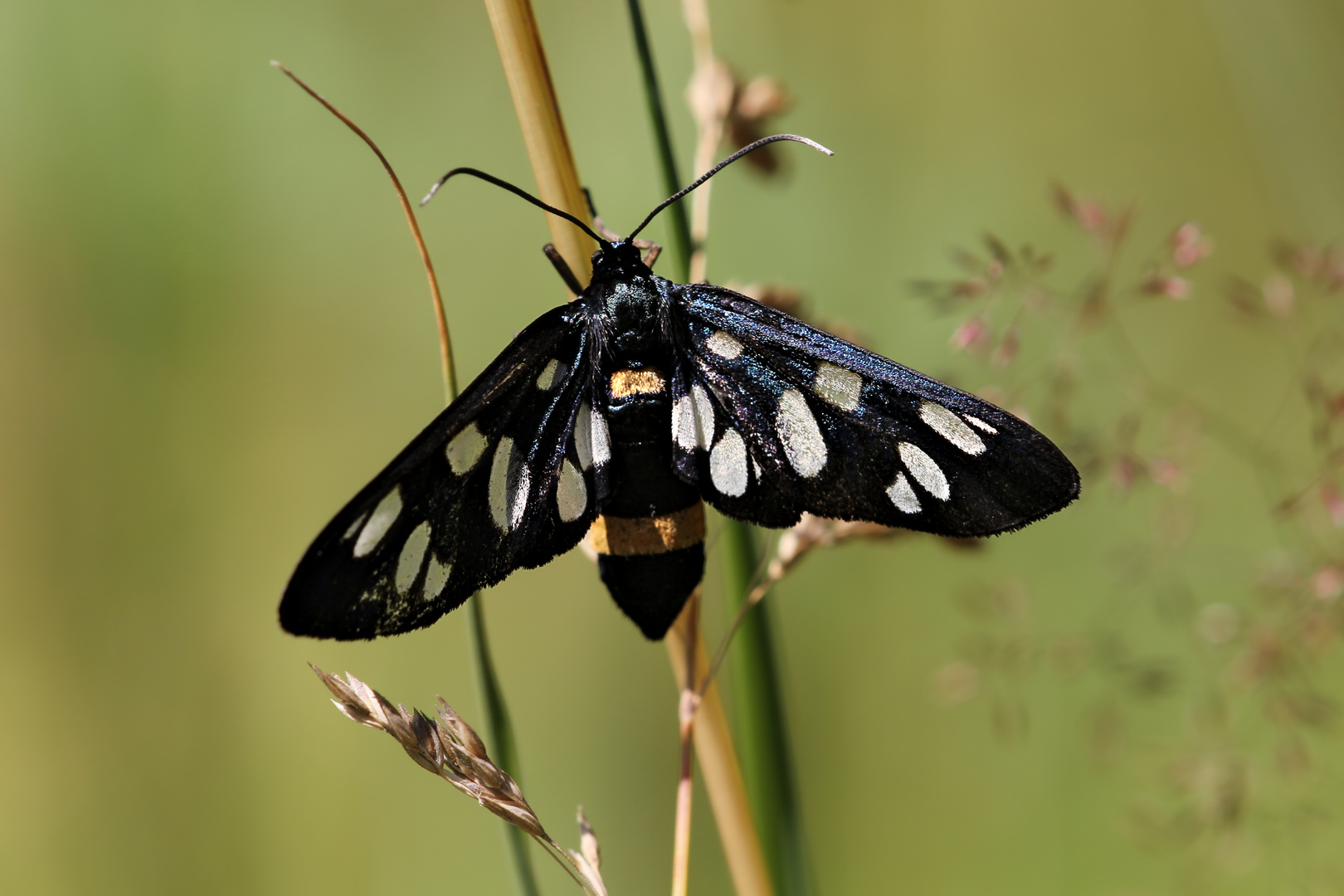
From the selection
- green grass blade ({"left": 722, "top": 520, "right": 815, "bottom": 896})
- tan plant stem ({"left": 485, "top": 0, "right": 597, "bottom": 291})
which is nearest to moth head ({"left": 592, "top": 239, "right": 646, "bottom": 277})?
tan plant stem ({"left": 485, "top": 0, "right": 597, "bottom": 291})

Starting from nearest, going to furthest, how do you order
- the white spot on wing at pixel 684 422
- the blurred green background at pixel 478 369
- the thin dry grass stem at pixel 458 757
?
the thin dry grass stem at pixel 458 757
the white spot on wing at pixel 684 422
the blurred green background at pixel 478 369

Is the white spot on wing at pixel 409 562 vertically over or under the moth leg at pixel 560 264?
under

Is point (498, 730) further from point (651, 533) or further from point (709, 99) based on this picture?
point (709, 99)

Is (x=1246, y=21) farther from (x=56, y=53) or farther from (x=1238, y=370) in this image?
(x=56, y=53)

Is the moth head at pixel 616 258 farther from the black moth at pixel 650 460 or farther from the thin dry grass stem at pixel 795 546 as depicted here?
the thin dry grass stem at pixel 795 546

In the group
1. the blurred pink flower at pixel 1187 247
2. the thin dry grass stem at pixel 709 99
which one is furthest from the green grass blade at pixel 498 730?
the blurred pink flower at pixel 1187 247

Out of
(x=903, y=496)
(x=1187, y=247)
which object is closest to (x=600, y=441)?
(x=903, y=496)
